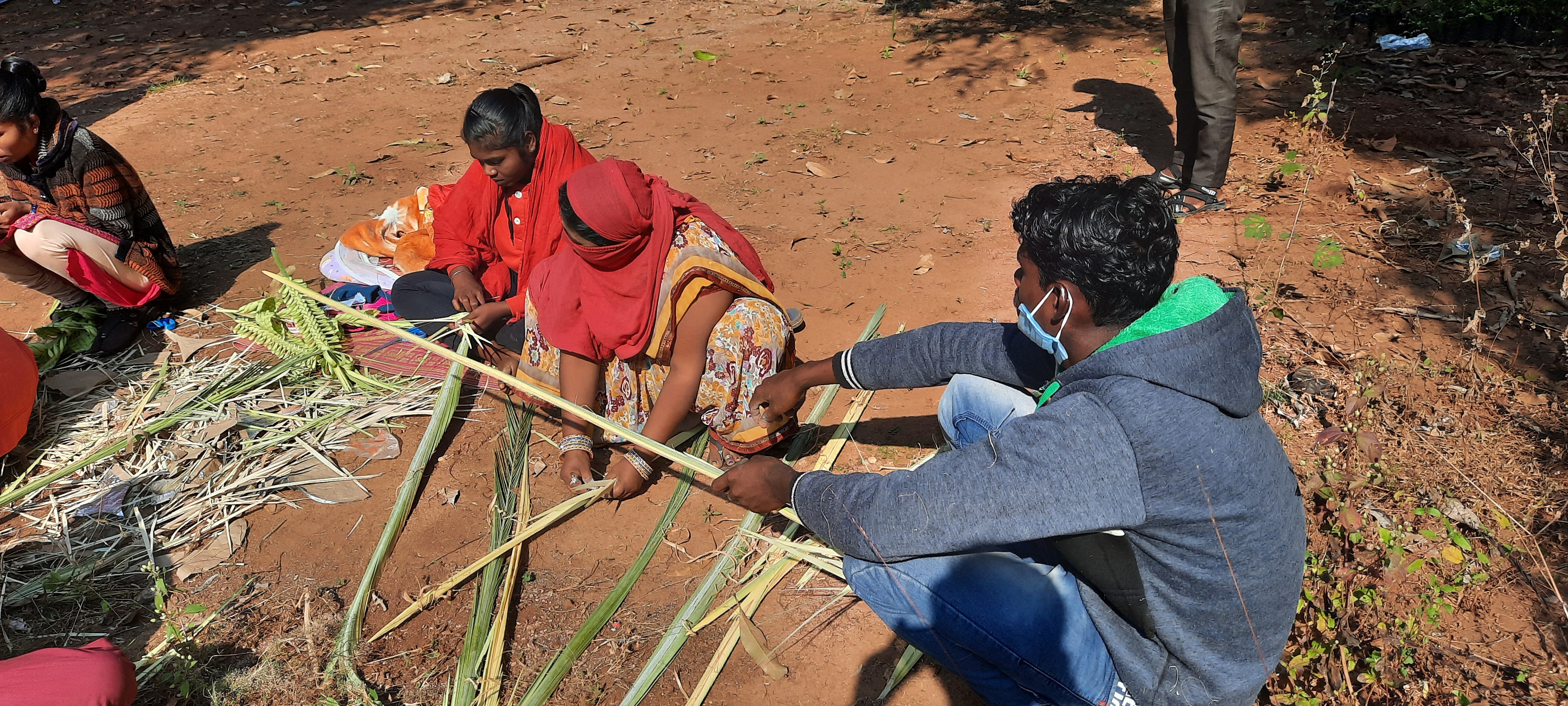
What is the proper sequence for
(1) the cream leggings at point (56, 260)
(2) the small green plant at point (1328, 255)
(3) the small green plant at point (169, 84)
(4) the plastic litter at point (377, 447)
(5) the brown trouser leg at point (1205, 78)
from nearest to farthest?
(4) the plastic litter at point (377, 447), (1) the cream leggings at point (56, 260), (2) the small green plant at point (1328, 255), (5) the brown trouser leg at point (1205, 78), (3) the small green plant at point (169, 84)

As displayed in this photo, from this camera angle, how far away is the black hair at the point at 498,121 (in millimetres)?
3033

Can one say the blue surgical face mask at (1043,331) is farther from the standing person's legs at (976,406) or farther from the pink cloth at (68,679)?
the pink cloth at (68,679)

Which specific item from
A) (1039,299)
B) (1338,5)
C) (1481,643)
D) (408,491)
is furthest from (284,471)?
(1338,5)

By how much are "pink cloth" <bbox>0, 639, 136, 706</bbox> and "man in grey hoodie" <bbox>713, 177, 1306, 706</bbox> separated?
1478mm

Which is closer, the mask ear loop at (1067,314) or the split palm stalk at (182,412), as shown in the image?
the mask ear loop at (1067,314)

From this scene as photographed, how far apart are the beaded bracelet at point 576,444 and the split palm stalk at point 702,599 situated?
58 centimetres

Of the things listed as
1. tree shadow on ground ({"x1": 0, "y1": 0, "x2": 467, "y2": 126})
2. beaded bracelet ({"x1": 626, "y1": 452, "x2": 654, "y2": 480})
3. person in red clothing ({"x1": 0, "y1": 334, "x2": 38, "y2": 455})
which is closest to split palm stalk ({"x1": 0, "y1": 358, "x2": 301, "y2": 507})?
person in red clothing ({"x1": 0, "y1": 334, "x2": 38, "y2": 455})

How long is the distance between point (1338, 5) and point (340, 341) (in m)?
6.79

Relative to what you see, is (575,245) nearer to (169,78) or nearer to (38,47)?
(169,78)

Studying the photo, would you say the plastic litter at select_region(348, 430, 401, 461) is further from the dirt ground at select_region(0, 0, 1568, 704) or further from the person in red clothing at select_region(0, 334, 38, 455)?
the person in red clothing at select_region(0, 334, 38, 455)

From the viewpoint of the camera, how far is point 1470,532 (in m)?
2.45

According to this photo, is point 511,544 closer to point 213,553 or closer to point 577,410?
point 577,410

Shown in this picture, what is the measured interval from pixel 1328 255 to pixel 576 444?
318cm

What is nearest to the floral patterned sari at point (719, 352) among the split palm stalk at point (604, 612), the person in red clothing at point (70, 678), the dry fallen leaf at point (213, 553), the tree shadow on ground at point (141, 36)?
the split palm stalk at point (604, 612)
